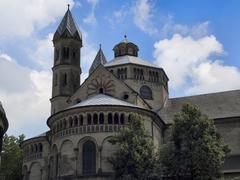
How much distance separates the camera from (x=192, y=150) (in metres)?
36.1

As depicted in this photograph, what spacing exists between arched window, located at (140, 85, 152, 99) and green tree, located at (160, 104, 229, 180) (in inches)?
564

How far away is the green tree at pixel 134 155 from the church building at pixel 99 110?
135 inches

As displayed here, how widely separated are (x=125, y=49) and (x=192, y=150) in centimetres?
2432

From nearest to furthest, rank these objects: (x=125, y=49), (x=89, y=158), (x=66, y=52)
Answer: (x=89, y=158)
(x=66, y=52)
(x=125, y=49)

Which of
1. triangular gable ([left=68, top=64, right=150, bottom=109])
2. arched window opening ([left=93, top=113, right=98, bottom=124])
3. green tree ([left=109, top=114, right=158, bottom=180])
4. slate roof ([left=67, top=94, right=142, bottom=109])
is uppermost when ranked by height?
triangular gable ([left=68, top=64, right=150, bottom=109])

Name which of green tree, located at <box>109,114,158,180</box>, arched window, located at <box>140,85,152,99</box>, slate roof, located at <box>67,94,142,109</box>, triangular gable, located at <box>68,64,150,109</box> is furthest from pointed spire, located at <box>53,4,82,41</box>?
green tree, located at <box>109,114,158,180</box>

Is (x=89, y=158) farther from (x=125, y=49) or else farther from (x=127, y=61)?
(x=125, y=49)

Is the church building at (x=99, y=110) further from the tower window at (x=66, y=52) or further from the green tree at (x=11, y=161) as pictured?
the green tree at (x=11, y=161)

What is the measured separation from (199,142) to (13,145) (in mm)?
33634

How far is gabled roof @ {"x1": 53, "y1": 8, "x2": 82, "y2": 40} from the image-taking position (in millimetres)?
55106

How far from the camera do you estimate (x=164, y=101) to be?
175 ft

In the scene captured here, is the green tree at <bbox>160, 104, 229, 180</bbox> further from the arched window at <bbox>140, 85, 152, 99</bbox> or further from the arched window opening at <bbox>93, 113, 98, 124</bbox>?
the arched window at <bbox>140, 85, 152, 99</bbox>

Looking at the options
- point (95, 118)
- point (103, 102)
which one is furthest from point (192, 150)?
point (103, 102)

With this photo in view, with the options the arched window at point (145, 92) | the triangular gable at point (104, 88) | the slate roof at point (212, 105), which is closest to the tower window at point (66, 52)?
the triangular gable at point (104, 88)
